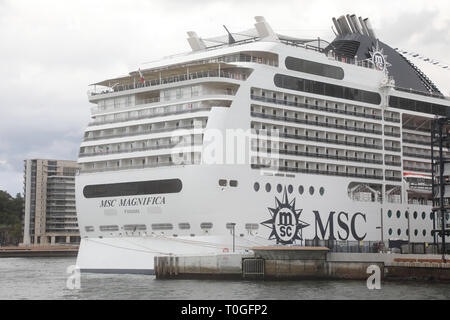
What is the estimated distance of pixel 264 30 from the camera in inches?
2313

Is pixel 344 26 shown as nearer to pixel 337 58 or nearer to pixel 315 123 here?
pixel 337 58

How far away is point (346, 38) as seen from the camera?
6825 cm

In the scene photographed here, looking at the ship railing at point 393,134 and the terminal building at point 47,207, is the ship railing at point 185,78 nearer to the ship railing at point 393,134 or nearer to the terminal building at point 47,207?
the ship railing at point 393,134

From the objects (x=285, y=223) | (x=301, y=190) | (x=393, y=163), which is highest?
(x=393, y=163)

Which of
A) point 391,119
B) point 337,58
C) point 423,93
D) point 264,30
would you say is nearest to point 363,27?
point 423,93

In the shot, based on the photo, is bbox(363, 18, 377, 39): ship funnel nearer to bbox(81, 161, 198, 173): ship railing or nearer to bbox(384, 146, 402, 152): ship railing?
bbox(384, 146, 402, 152): ship railing

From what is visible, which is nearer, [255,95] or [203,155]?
[203,155]

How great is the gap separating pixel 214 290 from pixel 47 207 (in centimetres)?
12854

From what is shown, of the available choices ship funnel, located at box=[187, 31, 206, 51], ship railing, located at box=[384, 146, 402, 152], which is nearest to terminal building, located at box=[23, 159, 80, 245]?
ship funnel, located at box=[187, 31, 206, 51]

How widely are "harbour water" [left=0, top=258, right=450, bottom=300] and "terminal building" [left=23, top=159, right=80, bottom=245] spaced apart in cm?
11407

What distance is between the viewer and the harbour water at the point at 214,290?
1566 inches

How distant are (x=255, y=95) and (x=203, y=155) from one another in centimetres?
715

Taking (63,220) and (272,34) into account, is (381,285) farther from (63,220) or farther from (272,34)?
(63,220)

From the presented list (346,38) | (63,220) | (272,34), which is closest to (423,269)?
(272,34)
